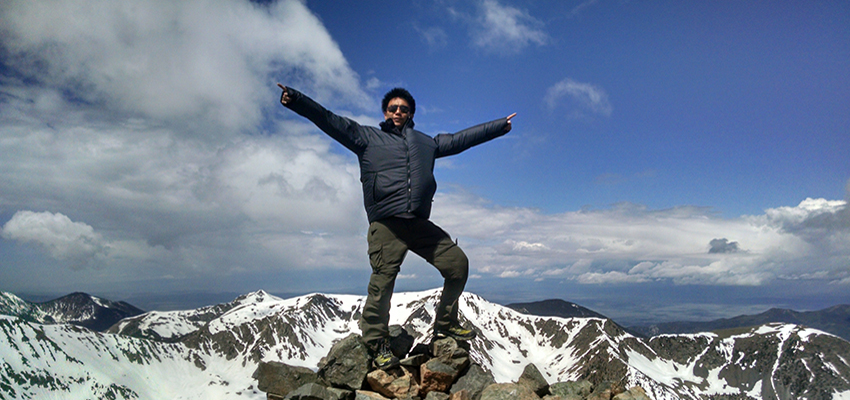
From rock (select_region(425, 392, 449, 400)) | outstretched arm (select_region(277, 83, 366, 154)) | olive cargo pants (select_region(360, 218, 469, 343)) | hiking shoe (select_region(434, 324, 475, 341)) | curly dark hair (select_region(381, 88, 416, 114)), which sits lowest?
rock (select_region(425, 392, 449, 400))

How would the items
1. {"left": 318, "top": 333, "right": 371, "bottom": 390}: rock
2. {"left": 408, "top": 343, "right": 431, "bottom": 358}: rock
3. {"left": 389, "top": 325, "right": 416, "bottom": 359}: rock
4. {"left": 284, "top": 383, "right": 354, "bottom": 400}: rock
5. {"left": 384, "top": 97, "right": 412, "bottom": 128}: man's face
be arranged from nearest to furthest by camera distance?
{"left": 284, "top": 383, "right": 354, "bottom": 400}: rock
{"left": 318, "top": 333, "right": 371, "bottom": 390}: rock
{"left": 384, "top": 97, "right": 412, "bottom": 128}: man's face
{"left": 408, "top": 343, "right": 431, "bottom": 358}: rock
{"left": 389, "top": 325, "right": 416, "bottom": 359}: rock

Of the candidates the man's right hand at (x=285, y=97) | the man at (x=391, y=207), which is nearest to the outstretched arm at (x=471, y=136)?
the man at (x=391, y=207)

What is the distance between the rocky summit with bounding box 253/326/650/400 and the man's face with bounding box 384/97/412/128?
5.60 metres

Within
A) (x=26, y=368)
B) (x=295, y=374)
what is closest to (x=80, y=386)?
(x=26, y=368)

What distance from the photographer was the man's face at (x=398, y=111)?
35.4 feet

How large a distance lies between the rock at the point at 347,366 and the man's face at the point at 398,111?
5576mm

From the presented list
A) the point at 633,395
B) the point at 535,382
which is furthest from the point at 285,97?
the point at 633,395

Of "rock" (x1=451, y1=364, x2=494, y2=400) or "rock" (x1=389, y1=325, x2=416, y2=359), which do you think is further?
"rock" (x1=389, y1=325, x2=416, y2=359)

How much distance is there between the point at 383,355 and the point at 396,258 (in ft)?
7.77

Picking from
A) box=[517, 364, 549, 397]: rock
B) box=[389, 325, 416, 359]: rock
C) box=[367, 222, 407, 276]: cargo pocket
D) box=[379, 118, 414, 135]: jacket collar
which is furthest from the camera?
box=[389, 325, 416, 359]: rock

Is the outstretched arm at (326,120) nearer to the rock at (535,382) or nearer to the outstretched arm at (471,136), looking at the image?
the outstretched arm at (471,136)

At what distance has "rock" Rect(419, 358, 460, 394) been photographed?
10.3m

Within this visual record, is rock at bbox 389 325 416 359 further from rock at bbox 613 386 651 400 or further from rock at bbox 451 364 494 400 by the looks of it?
rock at bbox 613 386 651 400

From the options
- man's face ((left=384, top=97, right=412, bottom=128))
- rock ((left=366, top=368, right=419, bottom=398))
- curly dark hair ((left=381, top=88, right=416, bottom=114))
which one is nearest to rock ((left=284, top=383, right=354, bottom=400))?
rock ((left=366, top=368, right=419, bottom=398))
